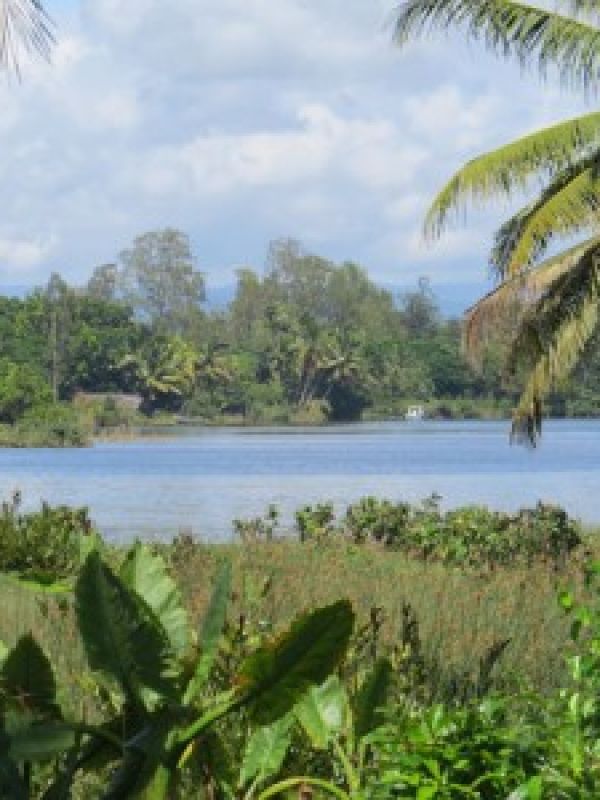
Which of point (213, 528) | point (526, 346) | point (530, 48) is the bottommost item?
point (213, 528)

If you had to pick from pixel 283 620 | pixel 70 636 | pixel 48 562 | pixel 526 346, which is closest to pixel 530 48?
pixel 526 346

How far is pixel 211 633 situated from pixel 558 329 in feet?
45.0

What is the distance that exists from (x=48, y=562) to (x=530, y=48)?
24.3 ft

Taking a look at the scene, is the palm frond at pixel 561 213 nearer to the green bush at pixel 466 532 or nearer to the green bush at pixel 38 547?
the green bush at pixel 466 532

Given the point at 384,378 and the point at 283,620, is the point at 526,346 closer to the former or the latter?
the point at 283,620

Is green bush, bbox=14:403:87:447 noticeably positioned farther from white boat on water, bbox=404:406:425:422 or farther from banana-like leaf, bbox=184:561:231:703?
banana-like leaf, bbox=184:561:231:703

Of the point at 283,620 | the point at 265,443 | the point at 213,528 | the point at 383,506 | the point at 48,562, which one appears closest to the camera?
the point at 283,620

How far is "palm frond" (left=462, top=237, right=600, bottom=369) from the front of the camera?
60.0 feet

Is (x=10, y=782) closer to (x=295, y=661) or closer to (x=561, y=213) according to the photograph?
(x=295, y=661)

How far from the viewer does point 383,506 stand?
20.0 m

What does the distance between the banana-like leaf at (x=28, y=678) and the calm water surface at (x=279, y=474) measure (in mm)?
18428

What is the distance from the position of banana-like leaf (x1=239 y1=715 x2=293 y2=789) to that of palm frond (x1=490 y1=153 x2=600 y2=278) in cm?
1292

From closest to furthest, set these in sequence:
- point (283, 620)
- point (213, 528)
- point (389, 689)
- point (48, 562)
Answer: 1. point (389, 689)
2. point (283, 620)
3. point (48, 562)
4. point (213, 528)

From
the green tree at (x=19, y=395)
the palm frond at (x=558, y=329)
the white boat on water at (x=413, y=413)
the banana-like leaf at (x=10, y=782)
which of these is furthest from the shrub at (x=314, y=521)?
the white boat on water at (x=413, y=413)
